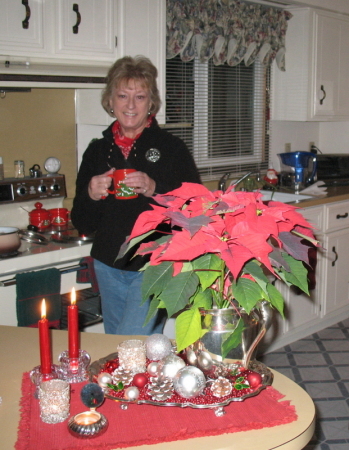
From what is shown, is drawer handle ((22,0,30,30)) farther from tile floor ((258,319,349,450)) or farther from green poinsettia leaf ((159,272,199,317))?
tile floor ((258,319,349,450))

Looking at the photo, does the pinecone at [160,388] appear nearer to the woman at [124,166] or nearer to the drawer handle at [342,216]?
the woman at [124,166]

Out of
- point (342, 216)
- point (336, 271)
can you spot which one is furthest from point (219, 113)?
point (336, 271)

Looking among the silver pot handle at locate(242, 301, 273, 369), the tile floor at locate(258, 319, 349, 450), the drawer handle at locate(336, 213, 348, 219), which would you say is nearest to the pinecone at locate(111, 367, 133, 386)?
the silver pot handle at locate(242, 301, 273, 369)

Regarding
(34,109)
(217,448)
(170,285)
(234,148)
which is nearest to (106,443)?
(217,448)

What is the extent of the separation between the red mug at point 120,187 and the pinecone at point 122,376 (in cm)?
86

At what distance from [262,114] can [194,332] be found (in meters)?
3.12

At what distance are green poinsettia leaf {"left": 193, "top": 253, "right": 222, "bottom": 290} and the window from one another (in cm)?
222

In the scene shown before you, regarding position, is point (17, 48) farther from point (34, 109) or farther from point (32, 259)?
point (32, 259)

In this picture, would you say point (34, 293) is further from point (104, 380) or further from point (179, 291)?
point (179, 291)

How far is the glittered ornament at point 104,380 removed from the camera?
110cm

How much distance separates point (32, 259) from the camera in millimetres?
2293

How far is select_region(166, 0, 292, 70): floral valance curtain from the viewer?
3.14 metres

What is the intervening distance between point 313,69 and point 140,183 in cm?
233

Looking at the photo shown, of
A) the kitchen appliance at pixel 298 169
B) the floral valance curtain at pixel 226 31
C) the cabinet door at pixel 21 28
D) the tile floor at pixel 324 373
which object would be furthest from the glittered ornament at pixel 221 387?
the kitchen appliance at pixel 298 169
